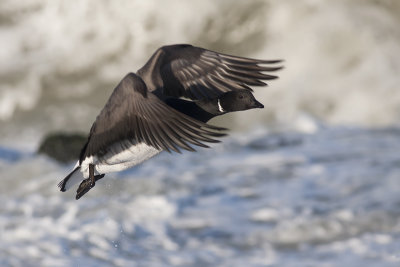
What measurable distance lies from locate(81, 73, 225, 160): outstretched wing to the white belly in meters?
0.07

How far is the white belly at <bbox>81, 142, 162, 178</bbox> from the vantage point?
7.16m

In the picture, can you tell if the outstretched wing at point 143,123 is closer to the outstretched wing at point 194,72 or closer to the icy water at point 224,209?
the outstretched wing at point 194,72

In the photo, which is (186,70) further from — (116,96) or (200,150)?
(200,150)

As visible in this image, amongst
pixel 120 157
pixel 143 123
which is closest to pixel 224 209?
pixel 120 157

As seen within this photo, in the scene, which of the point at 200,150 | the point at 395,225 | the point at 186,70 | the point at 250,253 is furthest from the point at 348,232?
the point at 186,70

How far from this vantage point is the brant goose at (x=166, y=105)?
665 cm

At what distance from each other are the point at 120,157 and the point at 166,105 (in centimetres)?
87

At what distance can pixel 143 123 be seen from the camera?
682cm

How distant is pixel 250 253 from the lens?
56.0ft

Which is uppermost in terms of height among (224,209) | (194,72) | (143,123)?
(224,209)

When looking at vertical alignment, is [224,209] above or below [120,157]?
above

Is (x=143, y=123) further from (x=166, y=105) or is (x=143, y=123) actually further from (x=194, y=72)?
(x=194, y=72)

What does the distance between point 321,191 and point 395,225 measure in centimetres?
309

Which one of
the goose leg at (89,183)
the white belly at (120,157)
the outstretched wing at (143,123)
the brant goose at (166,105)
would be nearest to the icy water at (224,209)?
the goose leg at (89,183)
